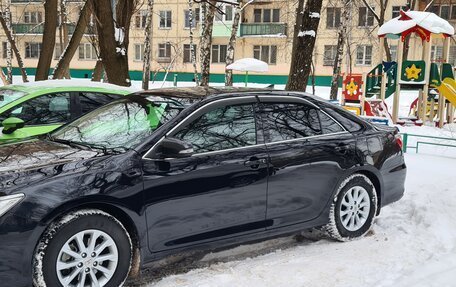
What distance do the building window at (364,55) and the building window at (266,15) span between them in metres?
6.90

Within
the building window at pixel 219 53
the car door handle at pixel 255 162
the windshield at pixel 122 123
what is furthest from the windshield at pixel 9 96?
the building window at pixel 219 53

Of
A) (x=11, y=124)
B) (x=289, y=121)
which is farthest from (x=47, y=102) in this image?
(x=289, y=121)

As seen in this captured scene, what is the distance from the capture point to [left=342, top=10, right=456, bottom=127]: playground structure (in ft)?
49.6

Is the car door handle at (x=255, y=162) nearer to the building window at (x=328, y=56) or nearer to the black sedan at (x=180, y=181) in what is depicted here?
the black sedan at (x=180, y=181)

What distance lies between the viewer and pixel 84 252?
3604 millimetres

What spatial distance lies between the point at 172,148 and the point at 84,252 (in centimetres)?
98

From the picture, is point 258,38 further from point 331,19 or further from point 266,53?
point 331,19

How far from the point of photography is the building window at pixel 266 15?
41.0 metres

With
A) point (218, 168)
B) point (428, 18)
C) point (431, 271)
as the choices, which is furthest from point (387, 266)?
point (428, 18)

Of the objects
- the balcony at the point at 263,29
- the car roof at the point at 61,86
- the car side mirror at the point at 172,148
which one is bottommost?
the car side mirror at the point at 172,148

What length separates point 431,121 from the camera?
17391mm

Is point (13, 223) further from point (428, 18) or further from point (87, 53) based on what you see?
point (87, 53)

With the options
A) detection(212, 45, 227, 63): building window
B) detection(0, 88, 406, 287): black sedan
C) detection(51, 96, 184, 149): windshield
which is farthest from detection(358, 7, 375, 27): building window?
detection(51, 96, 184, 149): windshield

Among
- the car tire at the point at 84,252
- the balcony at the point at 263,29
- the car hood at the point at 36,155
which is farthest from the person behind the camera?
the balcony at the point at 263,29
